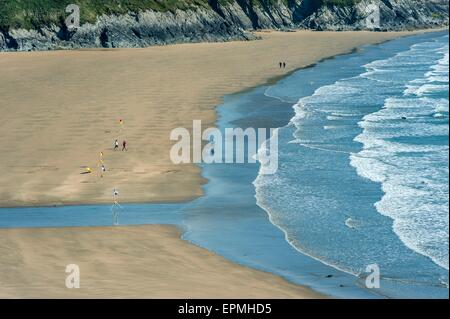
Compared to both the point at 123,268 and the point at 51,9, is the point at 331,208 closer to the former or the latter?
the point at 123,268

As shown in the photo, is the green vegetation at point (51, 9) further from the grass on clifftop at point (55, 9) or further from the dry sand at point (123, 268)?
the dry sand at point (123, 268)

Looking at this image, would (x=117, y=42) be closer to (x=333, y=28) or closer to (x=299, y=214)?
(x=333, y=28)

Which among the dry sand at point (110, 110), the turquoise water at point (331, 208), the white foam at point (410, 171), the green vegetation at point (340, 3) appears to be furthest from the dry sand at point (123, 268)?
the green vegetation at point (340, 3)

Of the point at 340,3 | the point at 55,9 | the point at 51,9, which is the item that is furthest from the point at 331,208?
the point at 340,3

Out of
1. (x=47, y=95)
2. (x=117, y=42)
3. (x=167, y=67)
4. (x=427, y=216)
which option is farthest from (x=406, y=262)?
(x=117, y=42)

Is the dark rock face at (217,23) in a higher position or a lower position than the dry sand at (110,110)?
higher
